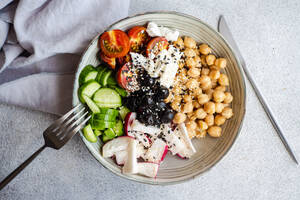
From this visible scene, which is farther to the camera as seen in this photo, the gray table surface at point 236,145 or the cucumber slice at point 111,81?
the gray table surface at point 236,145

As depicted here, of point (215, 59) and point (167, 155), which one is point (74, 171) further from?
point (215, 59)

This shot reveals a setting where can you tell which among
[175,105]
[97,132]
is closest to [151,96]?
[175,105]

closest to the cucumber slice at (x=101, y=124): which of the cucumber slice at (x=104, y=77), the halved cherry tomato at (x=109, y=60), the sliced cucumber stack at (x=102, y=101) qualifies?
the sliced cucumber stack at (x=102, y=101)

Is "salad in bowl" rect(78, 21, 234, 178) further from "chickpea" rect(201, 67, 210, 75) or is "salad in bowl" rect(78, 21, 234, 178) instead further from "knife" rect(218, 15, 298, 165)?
"knife" rect(218, 15, 298, 165)

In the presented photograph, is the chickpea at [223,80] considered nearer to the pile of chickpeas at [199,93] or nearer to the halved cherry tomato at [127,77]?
the pile of chickpeas at [199,93]

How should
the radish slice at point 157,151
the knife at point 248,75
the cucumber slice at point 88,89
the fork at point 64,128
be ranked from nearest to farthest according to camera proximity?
the fork at point 64,128
the cucumber slice at point 88,89
the radish slice at point 157,151
the knife at point 248,75

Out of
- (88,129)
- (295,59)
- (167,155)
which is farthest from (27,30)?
(295,59)
